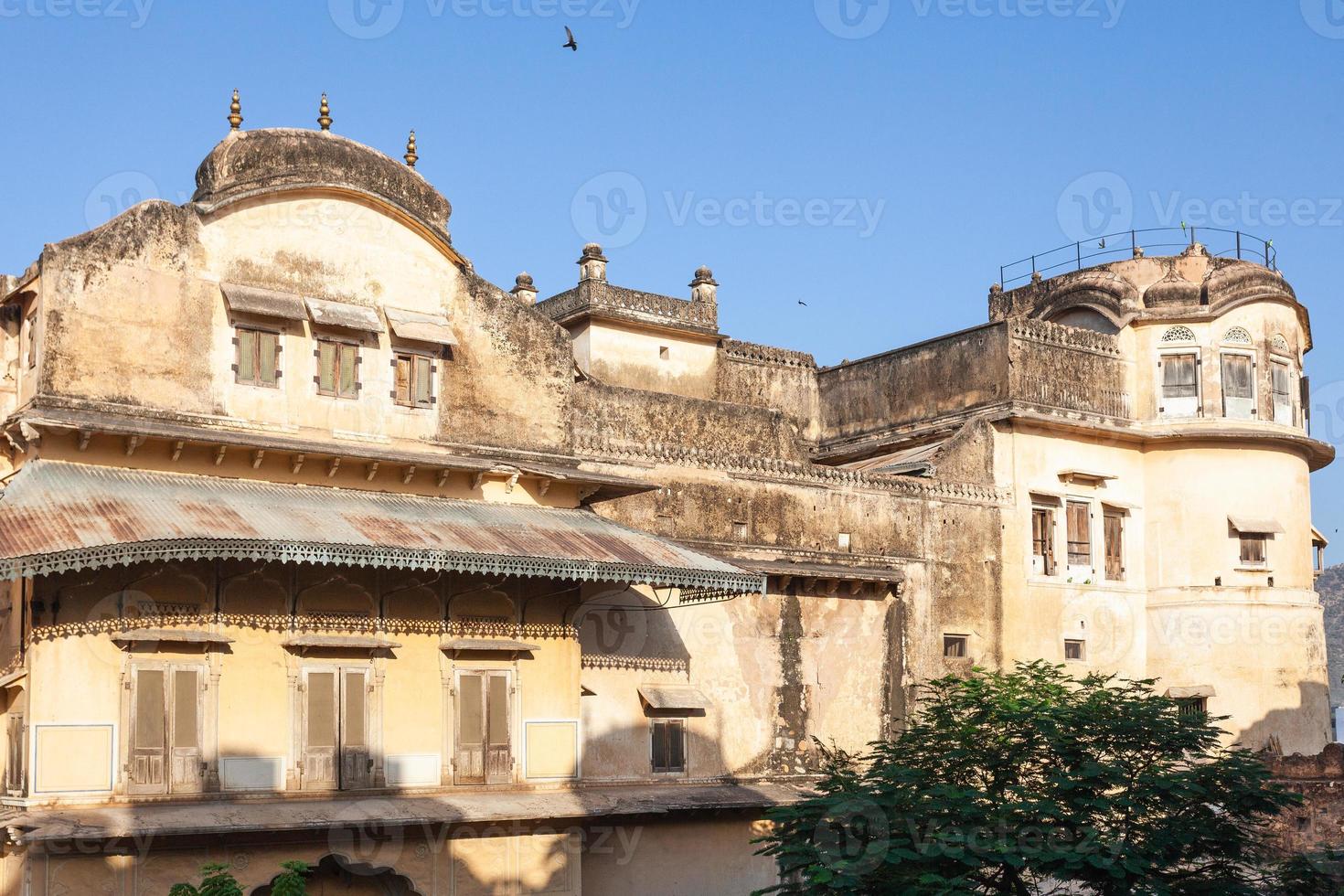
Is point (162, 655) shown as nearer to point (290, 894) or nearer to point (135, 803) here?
point (135, 803)

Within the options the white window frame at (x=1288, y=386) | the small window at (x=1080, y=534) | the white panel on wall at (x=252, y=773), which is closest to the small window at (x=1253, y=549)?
the white window frame at (x=1288, y=386)

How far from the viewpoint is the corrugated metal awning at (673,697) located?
22.1 m

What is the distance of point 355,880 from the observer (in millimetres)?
18797

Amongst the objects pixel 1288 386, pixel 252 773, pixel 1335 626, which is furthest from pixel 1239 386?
pixel 1335 626

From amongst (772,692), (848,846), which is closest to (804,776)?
(772,692)

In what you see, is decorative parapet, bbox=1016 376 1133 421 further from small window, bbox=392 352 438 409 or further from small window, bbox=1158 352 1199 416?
small window, bbox=392 352 438 409

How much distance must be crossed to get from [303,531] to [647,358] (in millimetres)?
13042

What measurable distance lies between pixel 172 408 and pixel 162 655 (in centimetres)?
267

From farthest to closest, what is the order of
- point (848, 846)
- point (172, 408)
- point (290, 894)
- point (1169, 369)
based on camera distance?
point (1169, 369), point (172, 408), point (848, 846), point (290, 894)

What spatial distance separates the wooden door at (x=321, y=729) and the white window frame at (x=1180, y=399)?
53.8 ft

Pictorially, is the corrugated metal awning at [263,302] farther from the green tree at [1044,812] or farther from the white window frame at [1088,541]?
the white window frame at [1088,541]

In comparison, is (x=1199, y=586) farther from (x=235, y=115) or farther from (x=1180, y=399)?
(x=235, y=115)

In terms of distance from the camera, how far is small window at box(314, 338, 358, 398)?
19250mm

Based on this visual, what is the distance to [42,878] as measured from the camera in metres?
16.1
